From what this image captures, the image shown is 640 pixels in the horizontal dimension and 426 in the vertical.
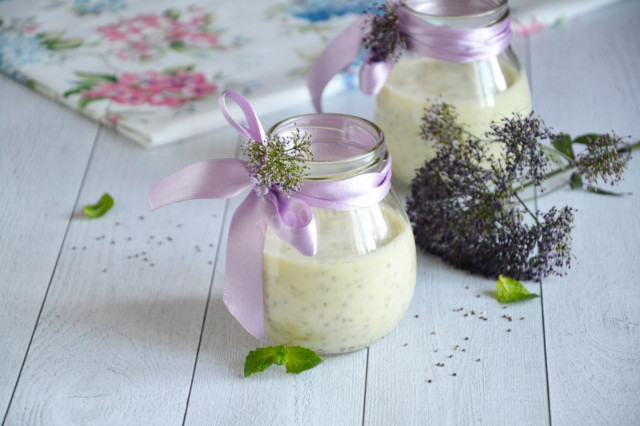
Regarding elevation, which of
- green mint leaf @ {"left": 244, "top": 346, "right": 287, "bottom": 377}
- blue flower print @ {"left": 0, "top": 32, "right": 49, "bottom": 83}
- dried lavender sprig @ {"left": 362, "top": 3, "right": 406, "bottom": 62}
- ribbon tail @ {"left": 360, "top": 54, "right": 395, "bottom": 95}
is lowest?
blue flower print @ {"left": 0, "top": 32, "right": 49, "bottom": 83}

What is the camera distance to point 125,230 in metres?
1.45

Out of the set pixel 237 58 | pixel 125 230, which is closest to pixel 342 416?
pixel 125 230

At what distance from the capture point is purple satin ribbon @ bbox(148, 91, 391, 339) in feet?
3.37

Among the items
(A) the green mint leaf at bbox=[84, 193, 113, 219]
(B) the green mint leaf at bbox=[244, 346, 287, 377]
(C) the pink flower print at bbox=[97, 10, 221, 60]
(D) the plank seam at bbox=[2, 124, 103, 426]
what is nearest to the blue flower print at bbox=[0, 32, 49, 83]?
(C) the pink flower print at bbox=[97, 10, 221, 60]

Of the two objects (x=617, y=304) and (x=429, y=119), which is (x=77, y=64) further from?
(x=617, y=304)

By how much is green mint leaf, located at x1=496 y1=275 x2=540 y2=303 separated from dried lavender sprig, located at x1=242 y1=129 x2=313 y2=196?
1.26ft

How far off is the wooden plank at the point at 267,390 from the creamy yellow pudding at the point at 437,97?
1.38ft

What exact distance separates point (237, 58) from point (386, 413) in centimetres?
112

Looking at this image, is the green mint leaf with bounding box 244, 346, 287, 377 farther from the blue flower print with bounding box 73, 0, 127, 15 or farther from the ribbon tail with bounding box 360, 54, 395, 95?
the blue flower print with bounding box 73, 0, 127, 15

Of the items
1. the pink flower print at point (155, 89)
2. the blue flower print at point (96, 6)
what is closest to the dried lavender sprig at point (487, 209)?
the pink flower print at point (155, 89)

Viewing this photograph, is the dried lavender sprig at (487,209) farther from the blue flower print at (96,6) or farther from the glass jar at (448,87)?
the blue flower print at (96,6)

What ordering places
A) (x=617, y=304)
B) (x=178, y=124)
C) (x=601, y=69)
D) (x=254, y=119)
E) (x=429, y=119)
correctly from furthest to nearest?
(x=601, y=69)
(x=178, y=124)
(x=429, y=119)
(x=617, y=304)
(x=254, y=119)

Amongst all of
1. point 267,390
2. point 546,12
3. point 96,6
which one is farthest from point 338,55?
point 96,6

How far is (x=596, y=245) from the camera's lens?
1.37 m
